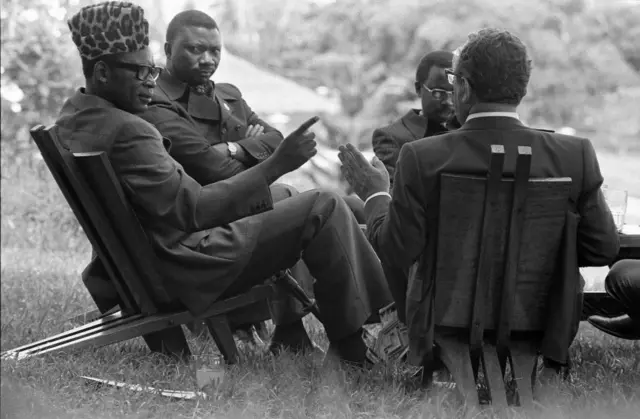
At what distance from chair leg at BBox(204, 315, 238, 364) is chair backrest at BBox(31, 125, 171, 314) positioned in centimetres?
26

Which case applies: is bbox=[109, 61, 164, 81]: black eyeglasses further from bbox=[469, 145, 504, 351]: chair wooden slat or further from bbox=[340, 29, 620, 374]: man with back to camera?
bbox=[469, 145, 504, 351]: chair wooden slat

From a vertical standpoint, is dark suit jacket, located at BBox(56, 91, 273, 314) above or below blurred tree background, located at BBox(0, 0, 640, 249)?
above

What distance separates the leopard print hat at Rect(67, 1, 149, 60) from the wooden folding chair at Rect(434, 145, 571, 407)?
57.7 inches

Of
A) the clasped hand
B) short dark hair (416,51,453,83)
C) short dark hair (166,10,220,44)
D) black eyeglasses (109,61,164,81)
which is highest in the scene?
short dark hair (166,10,220,44)

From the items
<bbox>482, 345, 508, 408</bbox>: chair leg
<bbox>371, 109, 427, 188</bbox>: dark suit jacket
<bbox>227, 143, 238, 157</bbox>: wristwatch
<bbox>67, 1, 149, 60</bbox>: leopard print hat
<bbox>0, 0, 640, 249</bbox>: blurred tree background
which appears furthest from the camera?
<bbox>0, 0, 640, 249</bbox>: blurred tree background

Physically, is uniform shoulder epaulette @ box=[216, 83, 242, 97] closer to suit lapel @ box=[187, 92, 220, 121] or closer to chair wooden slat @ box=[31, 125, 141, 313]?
suit lapel @ box=[187, 92, 220, 121]

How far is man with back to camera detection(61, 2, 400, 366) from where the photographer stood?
4.22 m

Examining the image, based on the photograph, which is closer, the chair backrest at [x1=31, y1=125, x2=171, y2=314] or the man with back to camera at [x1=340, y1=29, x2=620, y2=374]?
the man with back to camera at [x1=340, y1=29, x2=620, y2=374]

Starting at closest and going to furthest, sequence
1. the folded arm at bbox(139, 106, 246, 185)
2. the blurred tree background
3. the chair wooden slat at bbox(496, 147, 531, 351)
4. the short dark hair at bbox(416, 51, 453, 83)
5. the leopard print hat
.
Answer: the chair wooden slat at bbox(496, 147, 531, 351)
the leopard print hat
the folded arm at bbox(139, 106, 246, 185)
the short dark hair at bbox(416, 51, 453, 83)
the blurred tree background

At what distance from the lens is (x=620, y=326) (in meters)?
4.82

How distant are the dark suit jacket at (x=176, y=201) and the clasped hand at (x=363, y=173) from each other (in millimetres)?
386

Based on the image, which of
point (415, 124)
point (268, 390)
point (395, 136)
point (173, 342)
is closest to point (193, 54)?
point (395, 136)

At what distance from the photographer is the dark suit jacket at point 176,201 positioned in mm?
4203

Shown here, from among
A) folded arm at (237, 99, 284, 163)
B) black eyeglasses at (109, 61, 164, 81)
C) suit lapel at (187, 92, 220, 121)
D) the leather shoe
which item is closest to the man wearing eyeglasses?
folded arm at (237, 99, 284, 163)
